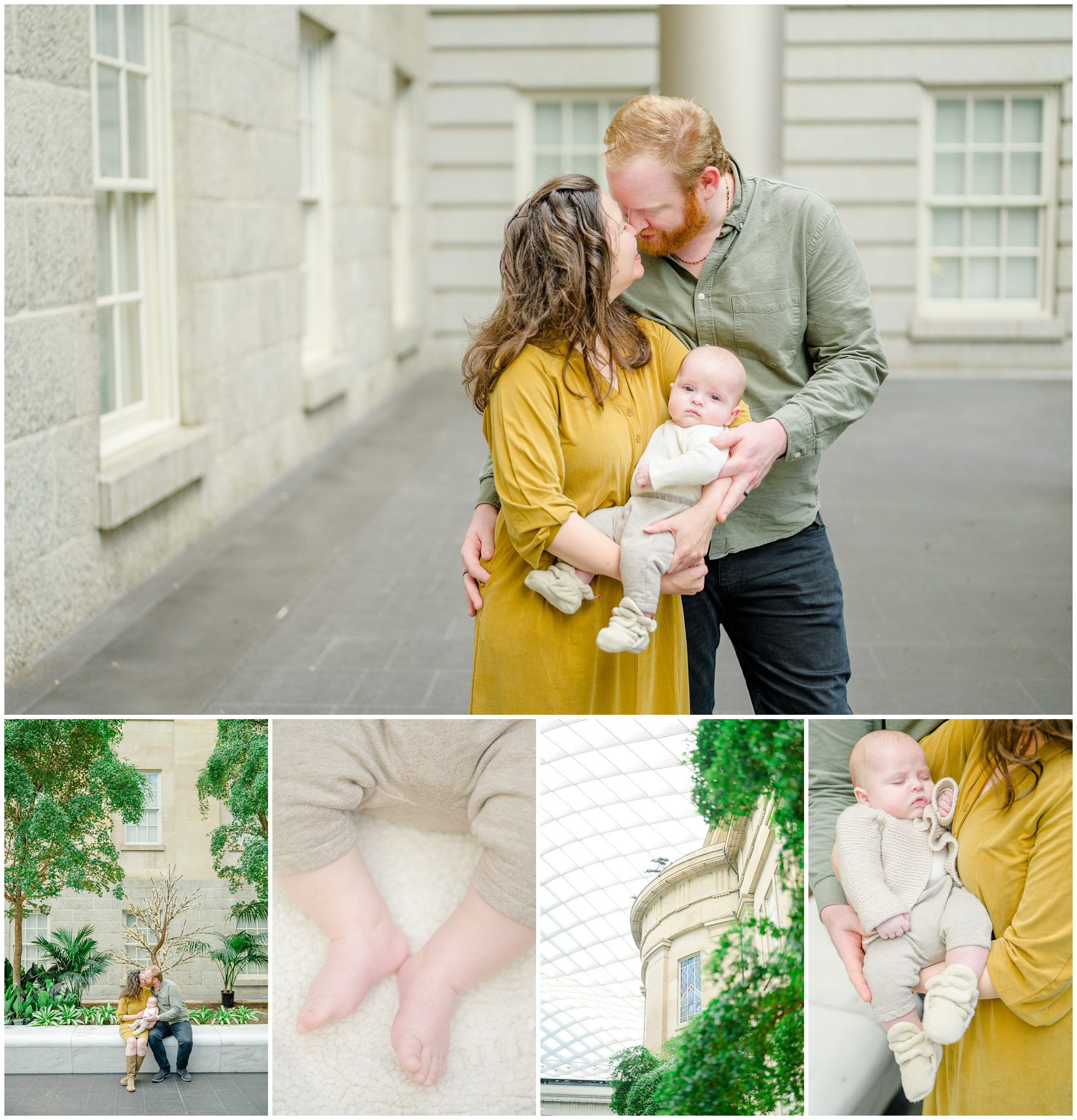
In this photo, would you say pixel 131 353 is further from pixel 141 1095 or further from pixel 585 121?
pixel 585 121

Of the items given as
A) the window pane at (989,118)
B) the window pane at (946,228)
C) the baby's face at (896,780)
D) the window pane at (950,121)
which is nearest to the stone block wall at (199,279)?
the baby's face at (896,780)

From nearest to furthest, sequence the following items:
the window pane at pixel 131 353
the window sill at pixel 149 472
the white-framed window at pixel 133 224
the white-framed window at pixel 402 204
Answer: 1. the window sill at pixel 149 472
2. the white-framed window at pixel 133 224
3. the window pane at pixel 131 353
4. the white-framed window at pixel 402 204

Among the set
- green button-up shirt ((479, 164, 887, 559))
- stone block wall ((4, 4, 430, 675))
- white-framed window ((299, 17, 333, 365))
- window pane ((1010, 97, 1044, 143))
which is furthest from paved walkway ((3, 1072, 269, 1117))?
window pane ((1010, 97, 1044, 143))

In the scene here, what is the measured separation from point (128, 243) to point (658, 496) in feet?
17.5

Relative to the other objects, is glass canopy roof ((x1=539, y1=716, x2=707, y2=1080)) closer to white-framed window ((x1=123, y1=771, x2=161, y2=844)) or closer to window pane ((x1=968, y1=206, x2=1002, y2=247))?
white-framed window ((x1=123, y1=771, x2=161, y2=844))

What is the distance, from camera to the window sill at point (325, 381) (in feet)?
33.5

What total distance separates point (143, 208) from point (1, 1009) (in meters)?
5.66

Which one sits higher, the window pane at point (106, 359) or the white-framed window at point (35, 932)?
the window pane at point (106, 359)

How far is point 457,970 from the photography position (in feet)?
7.36

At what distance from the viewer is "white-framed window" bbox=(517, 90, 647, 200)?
16828mm

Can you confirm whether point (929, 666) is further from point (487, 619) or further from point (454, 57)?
point (454, 57)

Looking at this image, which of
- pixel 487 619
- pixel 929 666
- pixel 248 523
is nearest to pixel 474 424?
pixel 248 523

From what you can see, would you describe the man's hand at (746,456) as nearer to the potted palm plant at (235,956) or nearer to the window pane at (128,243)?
the potted palm plant at (235,956)

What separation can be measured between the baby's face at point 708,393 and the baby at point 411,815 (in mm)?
614
